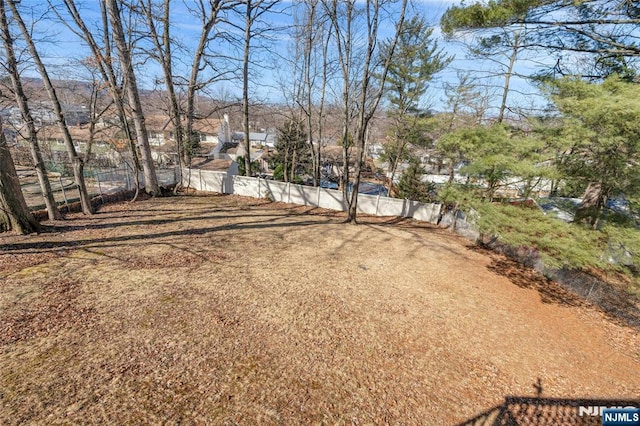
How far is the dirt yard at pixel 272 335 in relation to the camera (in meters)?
2.99

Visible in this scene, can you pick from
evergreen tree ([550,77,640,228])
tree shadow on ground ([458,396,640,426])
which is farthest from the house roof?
tree shadow on ground ([458,396,640,426])

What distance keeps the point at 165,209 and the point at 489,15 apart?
11.9 meters

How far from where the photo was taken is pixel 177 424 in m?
2.65

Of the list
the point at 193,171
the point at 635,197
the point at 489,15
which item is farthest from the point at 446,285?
the point at 193,171

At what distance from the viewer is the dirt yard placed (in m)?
2.99

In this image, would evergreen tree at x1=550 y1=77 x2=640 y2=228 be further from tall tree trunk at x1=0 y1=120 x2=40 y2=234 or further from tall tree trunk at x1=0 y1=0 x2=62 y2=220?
tall tree trunk at x1=0 y1=0 x2=62 y2=220

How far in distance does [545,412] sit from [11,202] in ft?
36.8

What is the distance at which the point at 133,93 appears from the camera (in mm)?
10219

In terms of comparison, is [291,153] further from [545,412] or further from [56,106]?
[545,412]

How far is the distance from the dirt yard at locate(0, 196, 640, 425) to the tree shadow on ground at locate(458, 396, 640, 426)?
100 millimetres

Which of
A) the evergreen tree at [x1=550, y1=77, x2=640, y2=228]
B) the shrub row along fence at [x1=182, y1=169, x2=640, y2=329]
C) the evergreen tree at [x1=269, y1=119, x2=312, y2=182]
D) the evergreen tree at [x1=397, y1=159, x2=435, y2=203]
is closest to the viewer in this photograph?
the evergreen tree at [x1=550, y1=77, x2=640, y2=228]

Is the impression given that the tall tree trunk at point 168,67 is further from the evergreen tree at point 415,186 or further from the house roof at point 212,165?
the evergreen tree at point 415,186

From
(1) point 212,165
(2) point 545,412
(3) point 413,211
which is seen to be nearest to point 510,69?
(3) point 413,211

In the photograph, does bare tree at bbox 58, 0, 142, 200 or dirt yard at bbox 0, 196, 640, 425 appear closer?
dirt yard at bbox 0, 196, 640, 425
